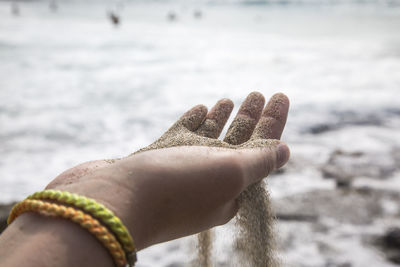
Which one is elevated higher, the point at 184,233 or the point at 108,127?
the point at 184,233

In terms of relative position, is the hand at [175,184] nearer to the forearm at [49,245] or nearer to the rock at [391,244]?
the forearm at [49,245]

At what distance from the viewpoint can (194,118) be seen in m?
2.11

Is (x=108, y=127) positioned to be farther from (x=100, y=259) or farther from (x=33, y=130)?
(x=100, y=259)

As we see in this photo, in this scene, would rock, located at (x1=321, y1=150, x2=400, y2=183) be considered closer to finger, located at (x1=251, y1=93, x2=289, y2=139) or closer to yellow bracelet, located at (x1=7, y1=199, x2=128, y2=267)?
finger, located at (x1=251, y1=93, x2=289, y2=139)

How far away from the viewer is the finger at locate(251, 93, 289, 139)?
1886 mm

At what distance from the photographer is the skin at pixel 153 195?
1070 mm

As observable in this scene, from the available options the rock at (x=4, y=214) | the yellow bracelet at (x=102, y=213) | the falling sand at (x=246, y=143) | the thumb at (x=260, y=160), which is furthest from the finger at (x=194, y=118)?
the rock at (x=4, y=214)

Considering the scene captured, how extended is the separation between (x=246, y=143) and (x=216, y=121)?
48 centimetres

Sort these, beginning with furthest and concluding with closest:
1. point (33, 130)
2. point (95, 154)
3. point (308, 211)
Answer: point (33, 130), point (95, 154), point (308, 211)

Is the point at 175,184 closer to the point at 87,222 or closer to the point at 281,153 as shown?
the point at 87,222

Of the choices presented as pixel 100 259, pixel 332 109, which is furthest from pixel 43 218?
pixel 332 109

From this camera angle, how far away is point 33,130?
4.88 metres

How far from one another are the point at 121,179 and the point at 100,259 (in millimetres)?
314

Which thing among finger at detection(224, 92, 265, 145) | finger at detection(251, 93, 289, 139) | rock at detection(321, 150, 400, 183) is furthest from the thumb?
rock at detection(321, 150, 400, 183)
